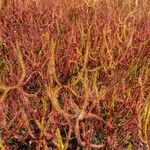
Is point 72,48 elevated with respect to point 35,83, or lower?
elevated

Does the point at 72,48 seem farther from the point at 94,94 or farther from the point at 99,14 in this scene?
the point at 99,14

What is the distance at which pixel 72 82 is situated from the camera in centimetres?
210

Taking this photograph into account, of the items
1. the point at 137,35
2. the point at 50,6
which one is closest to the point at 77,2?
the point at 50,6

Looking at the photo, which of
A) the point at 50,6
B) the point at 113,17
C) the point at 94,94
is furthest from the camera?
the point at 50,6

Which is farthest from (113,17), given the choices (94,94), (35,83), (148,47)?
(94,94)

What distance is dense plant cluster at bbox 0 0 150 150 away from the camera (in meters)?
1.67

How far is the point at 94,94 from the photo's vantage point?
1841 mm

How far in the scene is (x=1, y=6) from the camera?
4.26 metres

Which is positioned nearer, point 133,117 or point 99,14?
point 133,117

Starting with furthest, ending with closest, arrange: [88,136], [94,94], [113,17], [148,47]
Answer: [113,17], [148,47], [94,94], [88,136]

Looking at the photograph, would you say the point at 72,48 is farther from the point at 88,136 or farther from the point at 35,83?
the point at 88,136

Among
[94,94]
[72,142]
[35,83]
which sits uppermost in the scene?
[94,94]

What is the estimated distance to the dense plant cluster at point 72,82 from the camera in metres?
1.67

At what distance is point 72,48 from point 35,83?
36 cm
